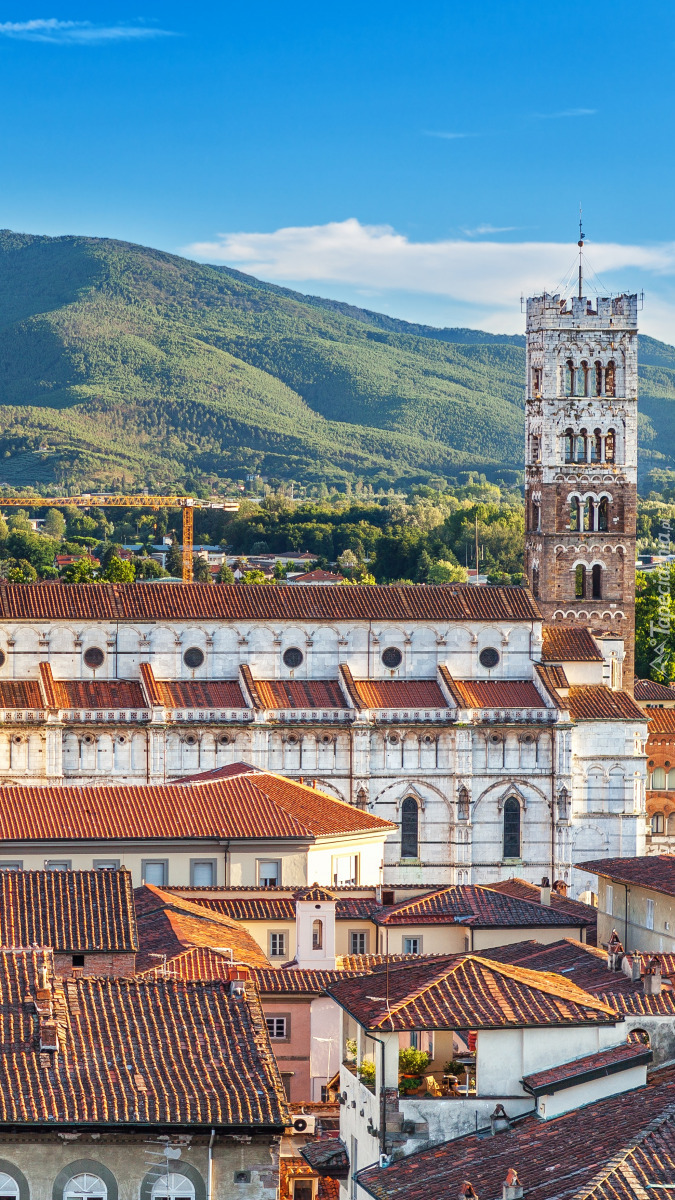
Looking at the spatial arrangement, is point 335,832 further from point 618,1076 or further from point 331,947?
point 618,1076

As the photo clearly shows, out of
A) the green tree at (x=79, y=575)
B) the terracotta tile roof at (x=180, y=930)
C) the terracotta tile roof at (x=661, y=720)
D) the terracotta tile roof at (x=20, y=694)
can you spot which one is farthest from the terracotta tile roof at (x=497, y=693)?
the green tree at (x=79, y=575)

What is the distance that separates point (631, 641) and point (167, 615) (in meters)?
26.7

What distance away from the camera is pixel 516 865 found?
90.2m

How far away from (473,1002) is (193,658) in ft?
170

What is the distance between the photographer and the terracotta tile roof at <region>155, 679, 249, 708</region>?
3492 inches

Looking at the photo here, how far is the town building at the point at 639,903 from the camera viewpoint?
55.7 meters

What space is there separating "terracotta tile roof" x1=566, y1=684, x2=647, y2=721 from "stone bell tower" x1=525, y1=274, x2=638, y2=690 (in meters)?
11.1

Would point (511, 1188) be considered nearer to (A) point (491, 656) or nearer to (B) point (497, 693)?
(B) point (497, 693)

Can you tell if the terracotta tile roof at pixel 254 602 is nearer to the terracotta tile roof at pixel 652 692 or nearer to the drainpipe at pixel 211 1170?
the terracotta tile roof at pixel 652 692

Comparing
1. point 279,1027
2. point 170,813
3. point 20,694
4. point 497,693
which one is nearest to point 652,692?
point 497,693

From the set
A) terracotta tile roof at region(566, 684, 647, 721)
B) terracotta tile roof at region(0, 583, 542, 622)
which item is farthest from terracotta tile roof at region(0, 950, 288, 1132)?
terracotta tile roof at region(566, 684, 647, 721)

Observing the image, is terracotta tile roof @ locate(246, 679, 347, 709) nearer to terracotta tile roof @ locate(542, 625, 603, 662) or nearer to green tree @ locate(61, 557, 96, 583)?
terracotta tile roof @ locate(542, 625, 603, 662)

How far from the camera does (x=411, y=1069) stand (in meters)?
38.7

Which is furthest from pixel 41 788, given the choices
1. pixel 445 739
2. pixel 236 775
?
pixel 445 739
